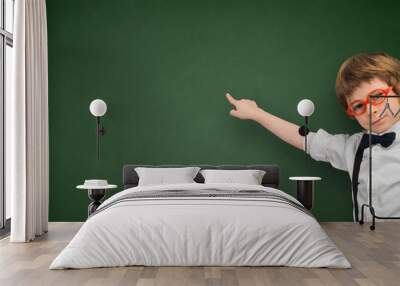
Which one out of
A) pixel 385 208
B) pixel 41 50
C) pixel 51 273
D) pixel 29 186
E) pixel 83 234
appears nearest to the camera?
pixel 51 273

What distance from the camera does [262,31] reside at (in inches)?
268

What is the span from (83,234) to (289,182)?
3.30 meters

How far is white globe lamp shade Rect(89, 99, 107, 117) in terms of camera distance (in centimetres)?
639

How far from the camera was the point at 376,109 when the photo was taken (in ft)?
21.4

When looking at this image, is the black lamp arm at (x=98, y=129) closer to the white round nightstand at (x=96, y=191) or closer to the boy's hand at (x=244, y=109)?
the white round nightstand at (x=96, y=191)

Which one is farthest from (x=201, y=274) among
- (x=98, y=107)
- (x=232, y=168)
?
(x=98, y=107)

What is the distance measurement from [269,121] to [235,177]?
95 cm

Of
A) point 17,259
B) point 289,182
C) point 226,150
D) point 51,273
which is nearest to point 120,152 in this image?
point 226,150

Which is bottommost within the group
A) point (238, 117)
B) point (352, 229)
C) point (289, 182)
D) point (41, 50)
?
point (352, 229)

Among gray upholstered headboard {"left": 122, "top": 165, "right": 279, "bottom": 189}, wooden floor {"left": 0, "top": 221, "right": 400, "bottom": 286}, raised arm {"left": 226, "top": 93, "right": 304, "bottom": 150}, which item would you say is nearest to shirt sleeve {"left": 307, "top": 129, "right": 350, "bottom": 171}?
raised arm {"left": 226, "top": 93, "right": 304, "bottom": 150}

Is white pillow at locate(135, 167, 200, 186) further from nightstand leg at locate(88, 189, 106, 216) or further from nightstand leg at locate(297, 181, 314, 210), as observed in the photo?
nightstand leg at locate(297, 181, 314, 210)

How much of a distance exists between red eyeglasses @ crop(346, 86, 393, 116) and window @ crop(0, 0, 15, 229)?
4098 millimetres

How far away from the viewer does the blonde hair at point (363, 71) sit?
21.8ft

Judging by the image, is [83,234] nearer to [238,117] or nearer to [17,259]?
[17,259]
